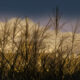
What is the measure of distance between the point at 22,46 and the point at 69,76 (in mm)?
841

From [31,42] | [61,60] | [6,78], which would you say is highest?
[31,42]

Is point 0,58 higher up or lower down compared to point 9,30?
lower down

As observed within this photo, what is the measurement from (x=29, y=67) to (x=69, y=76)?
654mm

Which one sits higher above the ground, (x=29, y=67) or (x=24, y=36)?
(x=24, y=36)

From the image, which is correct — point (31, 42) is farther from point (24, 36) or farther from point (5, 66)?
point (5, 66)

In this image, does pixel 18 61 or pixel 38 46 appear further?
pixel 18 61

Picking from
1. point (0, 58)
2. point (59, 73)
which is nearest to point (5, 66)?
point (0, 58)

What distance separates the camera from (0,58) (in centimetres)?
420

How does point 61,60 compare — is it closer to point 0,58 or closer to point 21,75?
point 21,75

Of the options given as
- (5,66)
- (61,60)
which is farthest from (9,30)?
(61,60)

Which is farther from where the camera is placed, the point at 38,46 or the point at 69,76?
the point at 69,76

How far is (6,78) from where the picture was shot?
397 centimetres

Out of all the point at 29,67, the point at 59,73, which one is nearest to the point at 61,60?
the point at 59,73

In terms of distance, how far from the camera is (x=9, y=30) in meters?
4.12
